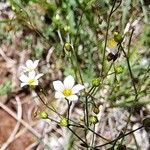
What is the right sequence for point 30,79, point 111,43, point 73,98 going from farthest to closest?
point 111,43, point 30,79, point 73,98

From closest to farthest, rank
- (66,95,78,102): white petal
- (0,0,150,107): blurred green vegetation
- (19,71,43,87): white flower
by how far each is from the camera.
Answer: (66,95,78,102): white petal → (19,71,43,87): white flower → (0,0,150,107): blurred green vegetation

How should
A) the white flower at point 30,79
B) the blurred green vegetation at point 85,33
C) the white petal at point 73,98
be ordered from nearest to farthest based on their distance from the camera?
the white petal at point 73,98, the white flower at point 30,79, the blurred green vegetation at point 85,33

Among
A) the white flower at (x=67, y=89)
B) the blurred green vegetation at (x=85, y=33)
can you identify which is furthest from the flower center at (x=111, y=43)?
the white flower at (x=67, y=89)

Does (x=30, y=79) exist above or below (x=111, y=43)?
below

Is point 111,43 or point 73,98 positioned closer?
point 73,98

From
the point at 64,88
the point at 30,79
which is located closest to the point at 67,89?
the point at 64,88

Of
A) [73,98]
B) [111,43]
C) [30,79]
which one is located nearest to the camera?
[73,98]

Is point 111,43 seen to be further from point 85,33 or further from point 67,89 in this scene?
point 67,89

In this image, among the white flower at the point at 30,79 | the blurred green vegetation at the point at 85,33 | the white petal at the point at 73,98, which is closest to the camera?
the white petal at the point at 73,98

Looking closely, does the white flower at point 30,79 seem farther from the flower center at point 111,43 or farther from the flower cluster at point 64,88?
the flower center at point 111,43

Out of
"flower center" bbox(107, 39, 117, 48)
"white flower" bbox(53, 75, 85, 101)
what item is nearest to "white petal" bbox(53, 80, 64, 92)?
"white flower" bbox(53, 75, 85, 101)

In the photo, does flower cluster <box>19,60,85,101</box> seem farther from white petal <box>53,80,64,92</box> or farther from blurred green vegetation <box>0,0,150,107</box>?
blurred green vegetation <box>0,0,150,107</box>

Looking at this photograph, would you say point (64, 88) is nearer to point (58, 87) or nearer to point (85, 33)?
point (58, 87)

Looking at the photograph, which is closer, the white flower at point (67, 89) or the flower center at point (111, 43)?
the white flower at point (67, 89)
